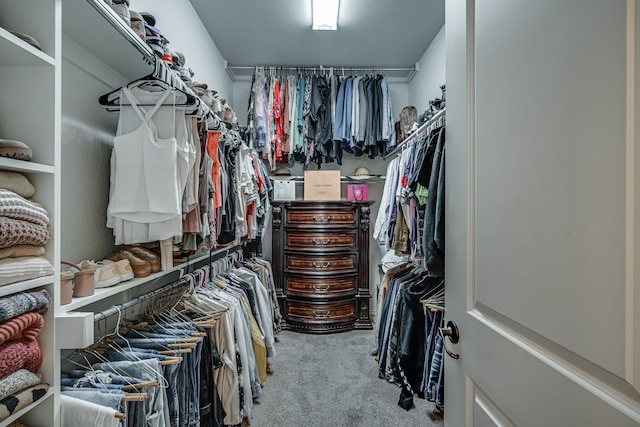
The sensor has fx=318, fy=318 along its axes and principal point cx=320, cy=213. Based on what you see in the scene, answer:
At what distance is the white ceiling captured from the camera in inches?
99.4

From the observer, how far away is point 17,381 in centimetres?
68

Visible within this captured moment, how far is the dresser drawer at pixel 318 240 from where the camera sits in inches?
130

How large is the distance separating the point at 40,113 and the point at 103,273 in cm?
57

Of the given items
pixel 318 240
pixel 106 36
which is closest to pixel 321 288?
pixel 318 240

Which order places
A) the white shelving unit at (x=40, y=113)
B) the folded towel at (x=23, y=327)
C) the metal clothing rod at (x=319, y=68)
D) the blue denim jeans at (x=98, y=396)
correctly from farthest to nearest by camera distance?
the metal clothing rod at (x=319, y=68) → the blue denim jeans at (x=98, y=396) → the white shelving unit at (x=40, y=113) → the folded towel at (x=23, y=327)

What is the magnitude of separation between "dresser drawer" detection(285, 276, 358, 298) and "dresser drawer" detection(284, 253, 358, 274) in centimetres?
8

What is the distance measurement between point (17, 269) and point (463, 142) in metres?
1.12

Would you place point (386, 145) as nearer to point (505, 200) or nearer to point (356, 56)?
point (356, 56)

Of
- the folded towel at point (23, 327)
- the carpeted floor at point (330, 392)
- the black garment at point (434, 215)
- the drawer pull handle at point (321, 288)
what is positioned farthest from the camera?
the drawer pull handle at point (321, 288)

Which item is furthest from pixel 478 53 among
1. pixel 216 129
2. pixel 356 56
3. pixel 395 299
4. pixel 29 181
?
pixel 356 56

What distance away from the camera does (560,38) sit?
53 centimetres

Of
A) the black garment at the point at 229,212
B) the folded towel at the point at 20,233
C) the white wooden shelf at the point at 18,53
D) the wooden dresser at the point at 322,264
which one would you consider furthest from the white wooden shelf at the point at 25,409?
the wooden dresser at the point at 322,264

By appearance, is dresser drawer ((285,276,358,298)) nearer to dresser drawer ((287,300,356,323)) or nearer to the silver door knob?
dresser drawer ((287,300,356,323))

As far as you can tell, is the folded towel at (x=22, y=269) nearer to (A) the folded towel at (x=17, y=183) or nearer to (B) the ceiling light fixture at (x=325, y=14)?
(A) the folded towel at (x=17, y=183)
